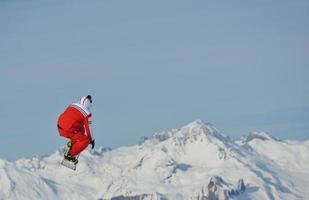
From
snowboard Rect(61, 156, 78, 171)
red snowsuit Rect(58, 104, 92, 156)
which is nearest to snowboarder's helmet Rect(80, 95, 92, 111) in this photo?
red snowsuit Rect(58, 104, 92, 156)

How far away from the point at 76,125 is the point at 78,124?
0.41ft

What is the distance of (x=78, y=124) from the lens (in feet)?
148

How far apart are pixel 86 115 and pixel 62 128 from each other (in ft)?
4.52

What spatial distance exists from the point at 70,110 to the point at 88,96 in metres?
1.27

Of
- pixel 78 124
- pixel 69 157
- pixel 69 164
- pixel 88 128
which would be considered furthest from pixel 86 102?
pixel 69 164

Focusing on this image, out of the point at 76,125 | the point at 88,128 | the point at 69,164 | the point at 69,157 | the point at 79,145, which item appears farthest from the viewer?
the point at 69,157

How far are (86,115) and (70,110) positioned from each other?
1.01 meters

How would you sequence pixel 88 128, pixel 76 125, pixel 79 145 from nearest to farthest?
pixel 88 128, pixel 76 125, pixel 79 145

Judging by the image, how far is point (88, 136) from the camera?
44.9 m

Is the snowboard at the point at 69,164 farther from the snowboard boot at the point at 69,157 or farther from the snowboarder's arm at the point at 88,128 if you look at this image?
the snowboarder's arm at the point at 88,128

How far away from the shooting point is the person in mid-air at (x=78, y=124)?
44750 millimetres

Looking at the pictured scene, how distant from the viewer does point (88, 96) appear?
150ft

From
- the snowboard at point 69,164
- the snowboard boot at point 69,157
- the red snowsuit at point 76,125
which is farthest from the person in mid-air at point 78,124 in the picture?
the snowboard at point 69,164

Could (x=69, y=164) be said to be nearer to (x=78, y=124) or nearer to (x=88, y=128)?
(x=78, y=124)
